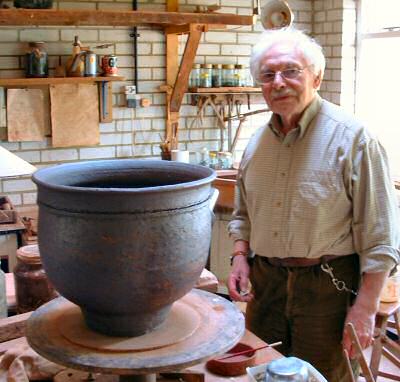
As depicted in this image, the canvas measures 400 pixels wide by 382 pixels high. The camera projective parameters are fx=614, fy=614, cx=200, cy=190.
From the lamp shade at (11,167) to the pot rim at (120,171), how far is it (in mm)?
223

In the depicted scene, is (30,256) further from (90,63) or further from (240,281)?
(90,63)

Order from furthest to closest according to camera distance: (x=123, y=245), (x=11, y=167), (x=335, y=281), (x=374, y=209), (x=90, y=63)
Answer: (x=90, y=63) < (x=335, y=281) < (x=374, y=209) < (x=11, y=167) < (x=123, y=245)

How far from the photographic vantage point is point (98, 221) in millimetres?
1239

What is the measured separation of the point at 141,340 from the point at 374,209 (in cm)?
83

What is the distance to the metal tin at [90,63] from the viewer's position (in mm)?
4043

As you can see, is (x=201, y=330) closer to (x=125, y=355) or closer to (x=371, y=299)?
(x=125, y=355)

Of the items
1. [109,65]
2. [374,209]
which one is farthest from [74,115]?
[374,209]

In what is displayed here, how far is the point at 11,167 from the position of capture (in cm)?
170

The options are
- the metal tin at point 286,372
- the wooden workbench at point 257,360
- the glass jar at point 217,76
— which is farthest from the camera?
the glass jar at point 217,76

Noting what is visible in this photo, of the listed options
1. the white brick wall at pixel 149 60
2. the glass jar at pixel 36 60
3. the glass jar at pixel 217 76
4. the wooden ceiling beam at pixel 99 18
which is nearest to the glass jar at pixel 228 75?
the glass jar at pixel 217 76

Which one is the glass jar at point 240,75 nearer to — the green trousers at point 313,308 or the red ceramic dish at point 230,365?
the green trousers at point 313,308

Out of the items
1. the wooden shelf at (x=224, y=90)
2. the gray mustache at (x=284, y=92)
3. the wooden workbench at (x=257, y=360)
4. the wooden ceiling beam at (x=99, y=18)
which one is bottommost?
the wooden workbench at (x=257, y=360)

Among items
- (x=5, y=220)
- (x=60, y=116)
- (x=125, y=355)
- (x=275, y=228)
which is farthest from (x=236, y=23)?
(x=125, y=355)

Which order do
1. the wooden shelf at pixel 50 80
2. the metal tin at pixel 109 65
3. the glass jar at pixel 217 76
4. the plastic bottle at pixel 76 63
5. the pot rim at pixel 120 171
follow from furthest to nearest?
the glass jar at pixel 217 76 → the metal tin at pixel 109 65 → the plastic bottle at pixel 76 63 → the wooden shelf at pixel 50 80 → the pot rim at pixel 120 171
